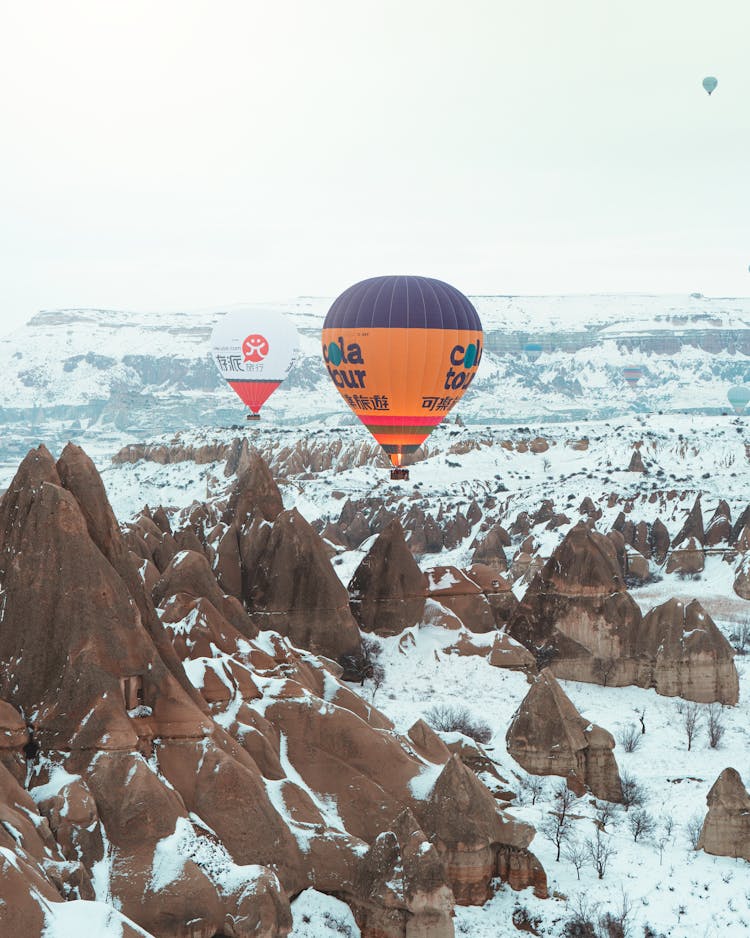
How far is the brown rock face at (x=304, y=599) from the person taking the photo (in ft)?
164

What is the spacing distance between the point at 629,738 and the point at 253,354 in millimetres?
89036

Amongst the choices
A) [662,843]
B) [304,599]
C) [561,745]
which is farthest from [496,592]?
[662,843]

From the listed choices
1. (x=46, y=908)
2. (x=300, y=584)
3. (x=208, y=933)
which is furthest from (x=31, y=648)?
(x=300, y=584)

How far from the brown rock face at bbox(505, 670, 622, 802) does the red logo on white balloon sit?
91841 mm

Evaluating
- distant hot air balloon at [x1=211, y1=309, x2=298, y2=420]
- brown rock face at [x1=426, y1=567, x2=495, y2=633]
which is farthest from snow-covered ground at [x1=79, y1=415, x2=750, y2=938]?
distant hot air balloon at [x1=211, y1=309, x2=298, y2=420]

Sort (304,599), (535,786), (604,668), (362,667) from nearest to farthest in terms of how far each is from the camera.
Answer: (535,786) → (362,667) → (304,599) → (604,668)

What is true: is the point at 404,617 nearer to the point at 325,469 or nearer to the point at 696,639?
the point at 696,639

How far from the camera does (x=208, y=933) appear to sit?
917 inches

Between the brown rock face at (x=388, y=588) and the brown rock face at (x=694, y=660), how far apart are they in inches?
451

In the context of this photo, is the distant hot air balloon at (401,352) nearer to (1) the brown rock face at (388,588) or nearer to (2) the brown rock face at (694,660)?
(1) the brown rock face at (388,588)

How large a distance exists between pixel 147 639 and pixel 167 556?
26405mm

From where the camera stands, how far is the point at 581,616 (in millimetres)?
54688

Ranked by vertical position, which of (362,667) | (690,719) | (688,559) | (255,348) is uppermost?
(255,348)

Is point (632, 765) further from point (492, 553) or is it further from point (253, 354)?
point (253, 354)
